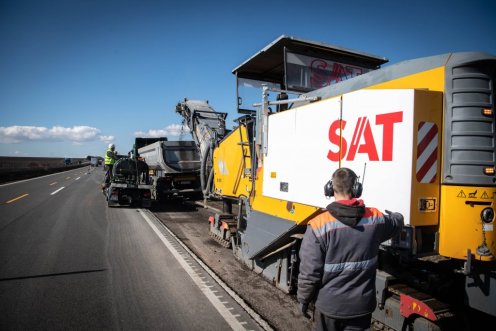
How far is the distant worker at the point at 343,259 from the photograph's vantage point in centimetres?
214

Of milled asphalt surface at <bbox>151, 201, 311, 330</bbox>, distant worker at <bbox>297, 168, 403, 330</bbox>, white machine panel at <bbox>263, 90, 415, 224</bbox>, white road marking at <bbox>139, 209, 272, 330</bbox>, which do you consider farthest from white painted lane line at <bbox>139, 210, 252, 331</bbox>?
distant worker at <bbox>297, 168, 403, 330</bbox>

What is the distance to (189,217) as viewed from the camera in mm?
10609

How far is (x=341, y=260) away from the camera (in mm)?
2158

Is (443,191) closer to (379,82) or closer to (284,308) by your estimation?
(379,82)

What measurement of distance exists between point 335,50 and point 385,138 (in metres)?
2.56

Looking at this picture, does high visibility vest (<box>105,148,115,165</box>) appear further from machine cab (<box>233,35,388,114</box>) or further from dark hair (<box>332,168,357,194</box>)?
dark hair (<box>332,168,357,194</box>)

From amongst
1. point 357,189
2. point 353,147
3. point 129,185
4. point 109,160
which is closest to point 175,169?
point 129,185

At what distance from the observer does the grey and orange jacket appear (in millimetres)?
2139

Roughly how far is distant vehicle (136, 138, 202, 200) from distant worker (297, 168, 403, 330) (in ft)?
39.9

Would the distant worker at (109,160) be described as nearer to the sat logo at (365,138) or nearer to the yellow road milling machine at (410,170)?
the yellow road milling machine at (410,170)

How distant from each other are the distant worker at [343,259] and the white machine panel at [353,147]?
68 cm

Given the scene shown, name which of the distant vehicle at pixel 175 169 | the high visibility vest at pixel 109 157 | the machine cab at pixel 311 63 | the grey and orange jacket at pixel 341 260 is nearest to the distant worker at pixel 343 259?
the grey and orange jacket at pixel 341 260

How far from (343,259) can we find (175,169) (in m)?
12.6

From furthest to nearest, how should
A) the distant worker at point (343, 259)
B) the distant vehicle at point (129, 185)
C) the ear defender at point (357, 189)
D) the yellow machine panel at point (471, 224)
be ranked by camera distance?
1. the distant vehicle at point (129, 185)
2. the yellow machine panel at point (471, 224)
3. the ear defender at point (357, 189)
4. the distant worker at point (343, 259)
